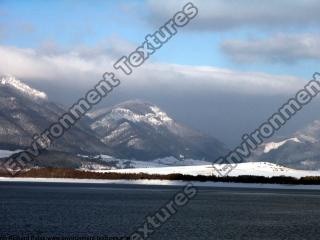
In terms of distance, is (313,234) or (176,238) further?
(313,234)

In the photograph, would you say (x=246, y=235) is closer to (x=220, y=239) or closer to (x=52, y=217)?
(x=220, y=239)

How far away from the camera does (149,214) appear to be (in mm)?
101000

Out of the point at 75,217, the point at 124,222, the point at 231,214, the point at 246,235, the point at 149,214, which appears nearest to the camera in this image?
the point at 246,235

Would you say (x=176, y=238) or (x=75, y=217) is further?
(x=75, y=217)

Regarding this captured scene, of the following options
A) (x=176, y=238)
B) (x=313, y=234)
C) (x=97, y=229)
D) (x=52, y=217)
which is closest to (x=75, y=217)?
(x=52, y=217)

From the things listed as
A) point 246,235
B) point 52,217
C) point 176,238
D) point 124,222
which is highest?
point 52,217

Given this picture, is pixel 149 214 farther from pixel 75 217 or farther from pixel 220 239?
pixel 220 239

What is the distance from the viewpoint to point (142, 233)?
72.0 meters

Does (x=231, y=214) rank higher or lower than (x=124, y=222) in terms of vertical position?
lower

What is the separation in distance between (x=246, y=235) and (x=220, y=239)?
5875 millimetres

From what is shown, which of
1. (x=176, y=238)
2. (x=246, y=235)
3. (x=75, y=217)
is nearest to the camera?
(x=176, y=238)

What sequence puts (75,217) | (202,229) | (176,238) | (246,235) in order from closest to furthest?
(176,238)
(246,235)
(202,229)
(75,217)

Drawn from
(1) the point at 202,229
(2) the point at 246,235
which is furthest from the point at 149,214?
(2) the point at 246,235

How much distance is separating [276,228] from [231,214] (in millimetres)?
25315
